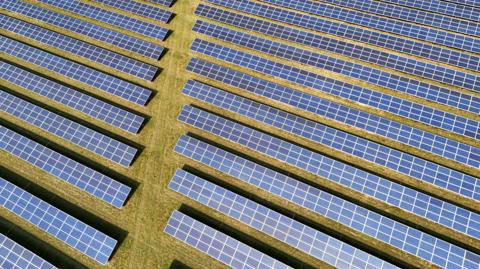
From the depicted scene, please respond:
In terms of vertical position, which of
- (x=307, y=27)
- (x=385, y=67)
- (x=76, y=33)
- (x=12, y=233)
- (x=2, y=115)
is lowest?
(x=12, y=233)

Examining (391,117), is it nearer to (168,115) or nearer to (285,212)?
(285,212)

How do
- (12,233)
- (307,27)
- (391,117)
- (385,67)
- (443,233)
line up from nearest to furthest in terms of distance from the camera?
(443,233)
(12,233)
(391,117)
(385,67)
(307,27)

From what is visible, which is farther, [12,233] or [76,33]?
[76,33]

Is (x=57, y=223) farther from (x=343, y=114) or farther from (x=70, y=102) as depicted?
(x=343, y=114)

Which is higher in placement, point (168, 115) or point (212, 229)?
point (168, 115)

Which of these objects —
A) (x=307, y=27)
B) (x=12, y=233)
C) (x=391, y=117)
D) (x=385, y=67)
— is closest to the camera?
(x=12, y=233)

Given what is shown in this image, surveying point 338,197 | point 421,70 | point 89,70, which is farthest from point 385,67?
point 89,70

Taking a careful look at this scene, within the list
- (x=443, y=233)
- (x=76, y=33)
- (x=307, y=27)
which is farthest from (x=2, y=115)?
(x=443, y=233)
